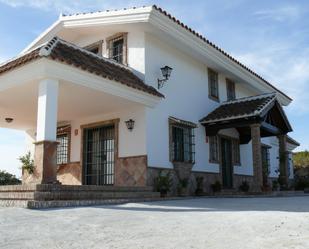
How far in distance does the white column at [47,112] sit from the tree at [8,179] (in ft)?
33.1

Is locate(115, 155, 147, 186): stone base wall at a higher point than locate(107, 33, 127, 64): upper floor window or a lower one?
lower

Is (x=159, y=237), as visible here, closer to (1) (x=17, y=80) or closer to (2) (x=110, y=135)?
(1) (x=17, y=80)

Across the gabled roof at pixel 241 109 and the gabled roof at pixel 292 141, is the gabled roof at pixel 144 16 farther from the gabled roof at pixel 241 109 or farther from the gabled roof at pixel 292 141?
the gabled roof at pixel 292 141

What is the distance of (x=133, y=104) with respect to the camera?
449 inches

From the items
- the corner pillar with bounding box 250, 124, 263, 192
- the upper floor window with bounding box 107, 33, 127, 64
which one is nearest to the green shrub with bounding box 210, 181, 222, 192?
the corner pillar with bounding box 250, 124, 263, 192

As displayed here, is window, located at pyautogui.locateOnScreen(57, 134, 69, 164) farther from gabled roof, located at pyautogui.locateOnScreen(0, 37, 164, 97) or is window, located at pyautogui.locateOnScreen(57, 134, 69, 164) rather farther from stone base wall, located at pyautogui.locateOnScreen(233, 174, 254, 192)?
stone base wall, located at pyautogui.locateOnScreen(233, 174, 254, 192)

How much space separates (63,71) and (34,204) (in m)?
3.36

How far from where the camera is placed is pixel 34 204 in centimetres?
675

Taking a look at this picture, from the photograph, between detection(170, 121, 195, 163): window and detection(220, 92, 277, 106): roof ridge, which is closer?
detection(170, 121, 195, 163): window

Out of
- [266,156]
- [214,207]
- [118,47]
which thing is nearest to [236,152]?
[266,156]

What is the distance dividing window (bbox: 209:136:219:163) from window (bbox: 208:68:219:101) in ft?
5.79

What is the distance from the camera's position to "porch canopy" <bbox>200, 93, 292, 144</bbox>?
43.4ft

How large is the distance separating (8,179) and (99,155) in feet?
24.7

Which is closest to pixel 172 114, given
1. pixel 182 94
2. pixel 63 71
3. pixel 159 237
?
pixel 182 94
